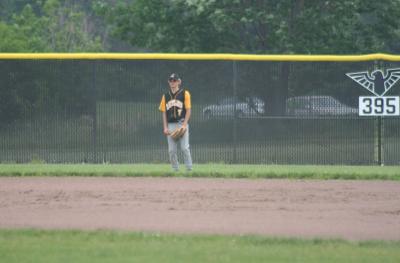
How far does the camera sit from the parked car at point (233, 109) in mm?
23000

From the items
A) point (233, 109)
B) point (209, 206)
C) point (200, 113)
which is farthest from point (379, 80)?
point (209, 206)

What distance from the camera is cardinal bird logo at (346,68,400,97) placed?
74.5ft

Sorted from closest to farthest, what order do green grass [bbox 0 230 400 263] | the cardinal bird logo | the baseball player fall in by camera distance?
green grass [bbox 0 230 400 263] → the baseball player → the cardinal bird logo

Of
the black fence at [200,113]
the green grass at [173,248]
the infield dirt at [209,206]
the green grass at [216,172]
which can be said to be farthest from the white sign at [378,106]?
the green grass at [173,248]

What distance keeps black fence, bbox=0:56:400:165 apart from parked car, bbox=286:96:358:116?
24 millimetres

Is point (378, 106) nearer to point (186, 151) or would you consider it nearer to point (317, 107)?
point (317, 107)

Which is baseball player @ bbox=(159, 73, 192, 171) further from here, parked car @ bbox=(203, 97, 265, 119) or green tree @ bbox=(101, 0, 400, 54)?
green tree @ bbox=(101, 0, 400, 54)

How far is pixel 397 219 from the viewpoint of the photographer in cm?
1308

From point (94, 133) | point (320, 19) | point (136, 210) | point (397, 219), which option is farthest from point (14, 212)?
point (320, 19)

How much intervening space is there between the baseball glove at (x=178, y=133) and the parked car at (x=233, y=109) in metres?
3.71

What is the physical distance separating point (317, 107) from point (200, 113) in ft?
9.09

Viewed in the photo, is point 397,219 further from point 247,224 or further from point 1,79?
point 1,79

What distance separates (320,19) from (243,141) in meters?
10.9

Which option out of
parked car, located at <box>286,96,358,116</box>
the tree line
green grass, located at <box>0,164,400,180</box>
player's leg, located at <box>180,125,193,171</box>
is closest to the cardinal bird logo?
parked car, located at <box>286,96,358,116</box>
